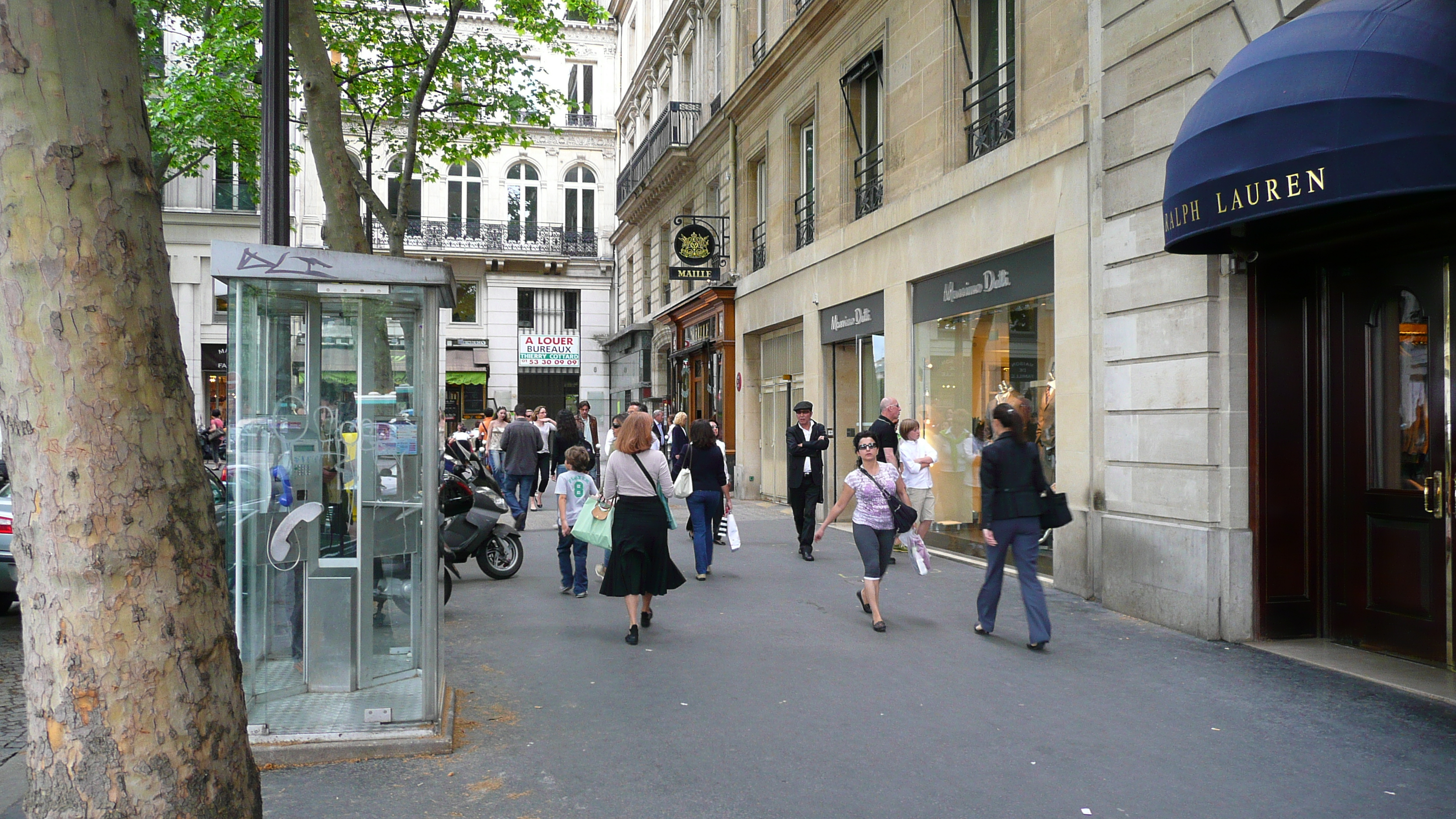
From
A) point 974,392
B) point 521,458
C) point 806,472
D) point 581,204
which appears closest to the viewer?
point 806,472

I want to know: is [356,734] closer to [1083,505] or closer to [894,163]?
[1083,505]

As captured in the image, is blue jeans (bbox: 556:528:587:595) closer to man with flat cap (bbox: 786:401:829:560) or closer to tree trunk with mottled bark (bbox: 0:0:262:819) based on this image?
man with flat cap (bbox: 786:401:829:560)

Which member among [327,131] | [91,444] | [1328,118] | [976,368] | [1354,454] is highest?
[327,131]

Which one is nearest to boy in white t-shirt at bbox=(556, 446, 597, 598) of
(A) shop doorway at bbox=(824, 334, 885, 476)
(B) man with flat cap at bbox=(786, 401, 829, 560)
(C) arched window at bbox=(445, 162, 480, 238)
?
(B) man with flat cap at bbox=(786, 401, 829, 560)

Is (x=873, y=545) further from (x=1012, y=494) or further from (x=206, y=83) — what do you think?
(x=206, y=83)

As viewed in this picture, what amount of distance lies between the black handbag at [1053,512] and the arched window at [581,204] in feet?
112

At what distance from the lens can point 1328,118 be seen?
603cm

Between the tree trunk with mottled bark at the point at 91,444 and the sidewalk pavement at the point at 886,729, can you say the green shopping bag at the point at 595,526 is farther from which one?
the tree trunk with mottled bark at the point at 91,444

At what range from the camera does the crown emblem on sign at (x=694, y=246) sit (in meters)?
21.6

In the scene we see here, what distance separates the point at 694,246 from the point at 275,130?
1585 cm

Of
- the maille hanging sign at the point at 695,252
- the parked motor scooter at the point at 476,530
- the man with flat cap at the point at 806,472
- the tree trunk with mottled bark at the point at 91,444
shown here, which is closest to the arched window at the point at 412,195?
the maille hanging sign at the point at 695,252

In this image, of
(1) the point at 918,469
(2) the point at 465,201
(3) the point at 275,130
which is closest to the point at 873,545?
→ (1) the point at 918,469

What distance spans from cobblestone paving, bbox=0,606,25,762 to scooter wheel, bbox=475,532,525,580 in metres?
3.91

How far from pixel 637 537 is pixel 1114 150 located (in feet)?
17.0
